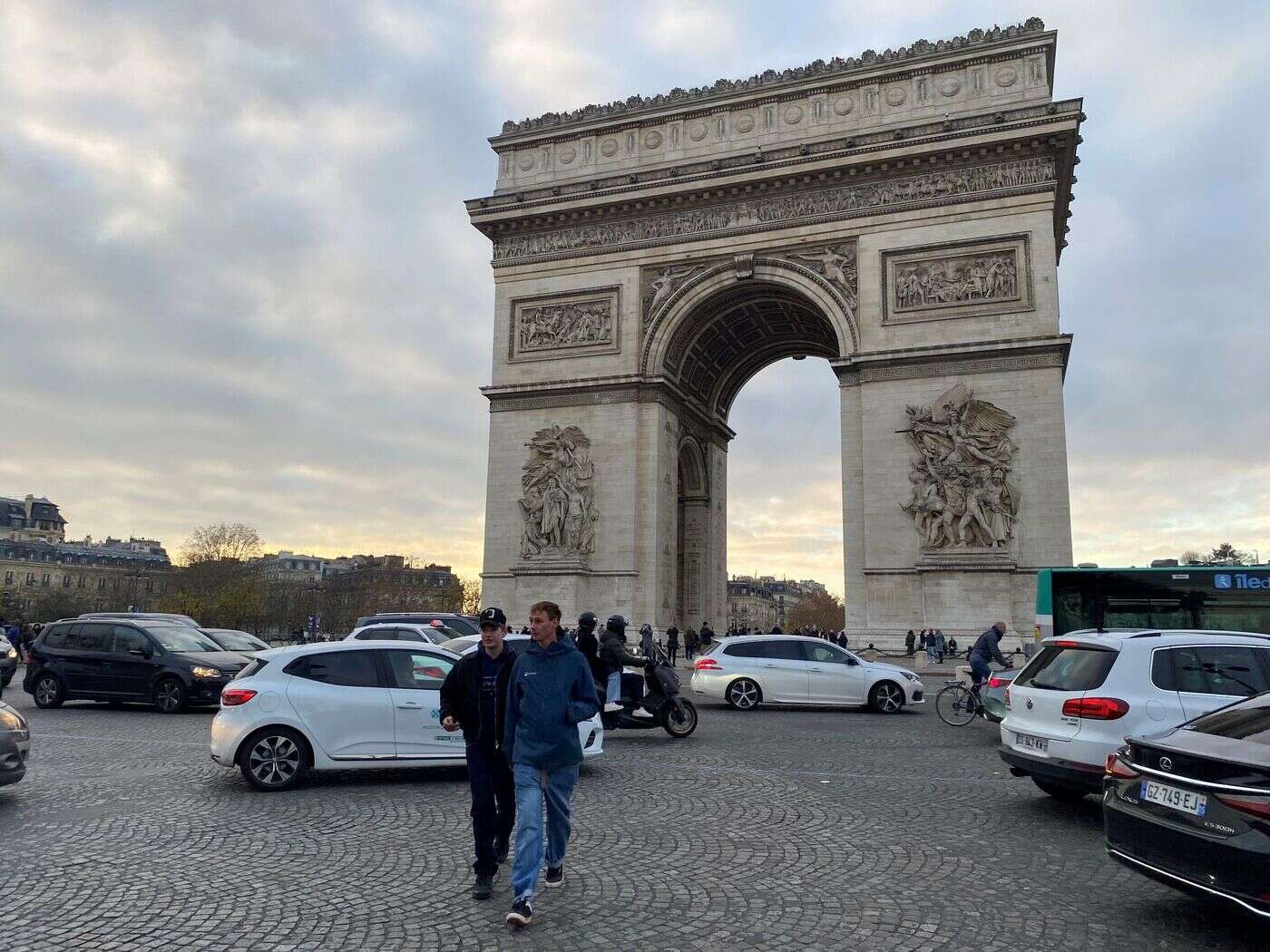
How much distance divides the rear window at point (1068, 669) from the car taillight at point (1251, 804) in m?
2.81

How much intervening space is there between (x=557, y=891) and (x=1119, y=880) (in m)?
3.46

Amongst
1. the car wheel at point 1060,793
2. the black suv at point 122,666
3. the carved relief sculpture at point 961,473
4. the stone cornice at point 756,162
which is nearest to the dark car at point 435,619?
the black suv at point 122,666

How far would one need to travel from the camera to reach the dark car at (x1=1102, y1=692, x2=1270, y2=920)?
169 inches

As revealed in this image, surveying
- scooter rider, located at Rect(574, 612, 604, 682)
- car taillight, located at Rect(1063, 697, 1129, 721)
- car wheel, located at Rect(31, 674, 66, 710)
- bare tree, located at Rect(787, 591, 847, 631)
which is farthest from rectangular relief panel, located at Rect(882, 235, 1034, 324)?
bare tree, located at Rect(787, 591, 847, 631)

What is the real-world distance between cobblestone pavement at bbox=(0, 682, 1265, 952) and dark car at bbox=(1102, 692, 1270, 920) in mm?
475

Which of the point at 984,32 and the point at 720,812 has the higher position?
the point at 984,32

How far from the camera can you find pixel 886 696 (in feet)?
50.7

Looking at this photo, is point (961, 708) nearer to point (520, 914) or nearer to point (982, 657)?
point (982, 657)

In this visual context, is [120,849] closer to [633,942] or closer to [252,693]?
[252,693]

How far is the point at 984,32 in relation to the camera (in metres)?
27.9

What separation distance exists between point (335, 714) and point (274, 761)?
2.14 feet

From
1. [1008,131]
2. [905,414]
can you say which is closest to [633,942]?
[905,414]

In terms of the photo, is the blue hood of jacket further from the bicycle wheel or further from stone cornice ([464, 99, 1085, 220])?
stone cornice ([464, 99, 1085, 220])

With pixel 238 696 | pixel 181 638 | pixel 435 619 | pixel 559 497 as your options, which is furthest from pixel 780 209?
pixel 238 696
